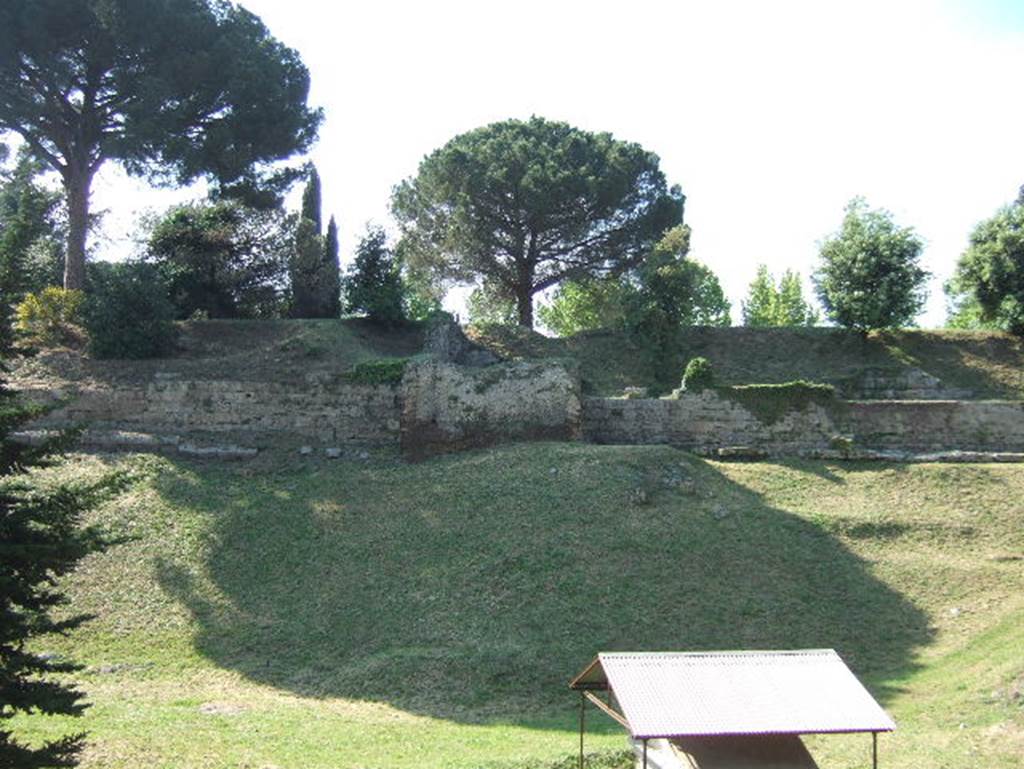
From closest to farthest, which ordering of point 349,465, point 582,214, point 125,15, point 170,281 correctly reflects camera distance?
1. point 349,465
2. point 125,15
3. point 170,281
4. point 582,214

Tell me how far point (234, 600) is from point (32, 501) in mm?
8042

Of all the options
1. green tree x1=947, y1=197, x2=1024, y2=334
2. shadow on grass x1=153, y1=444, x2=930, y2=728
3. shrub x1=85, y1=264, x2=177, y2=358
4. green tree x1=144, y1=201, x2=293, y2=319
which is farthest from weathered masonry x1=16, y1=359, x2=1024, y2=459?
green tree x1=947, y1=197, x2=1024, y2=334

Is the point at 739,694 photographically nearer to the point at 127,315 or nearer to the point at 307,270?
the point at 127,315

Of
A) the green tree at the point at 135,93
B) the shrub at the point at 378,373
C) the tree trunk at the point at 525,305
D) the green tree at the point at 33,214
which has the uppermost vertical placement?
the green tree at the point at 135,93

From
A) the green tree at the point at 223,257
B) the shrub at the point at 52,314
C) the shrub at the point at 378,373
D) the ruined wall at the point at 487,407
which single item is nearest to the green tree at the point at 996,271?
the ruined wall at the point at 487,407

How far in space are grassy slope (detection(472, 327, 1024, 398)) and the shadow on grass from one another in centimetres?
824

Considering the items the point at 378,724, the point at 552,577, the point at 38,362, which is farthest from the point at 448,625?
the point at 38,362

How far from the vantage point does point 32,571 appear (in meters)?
8.61

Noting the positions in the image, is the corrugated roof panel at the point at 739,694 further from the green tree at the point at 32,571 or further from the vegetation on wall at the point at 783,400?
the vegetation on wall at the point at 783,400

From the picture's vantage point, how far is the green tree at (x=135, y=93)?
1054 inches

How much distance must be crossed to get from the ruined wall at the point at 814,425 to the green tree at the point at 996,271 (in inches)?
331

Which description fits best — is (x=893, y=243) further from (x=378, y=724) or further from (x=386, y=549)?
(x=378, y=724)

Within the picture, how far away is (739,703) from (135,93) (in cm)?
2386

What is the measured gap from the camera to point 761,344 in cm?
3056
